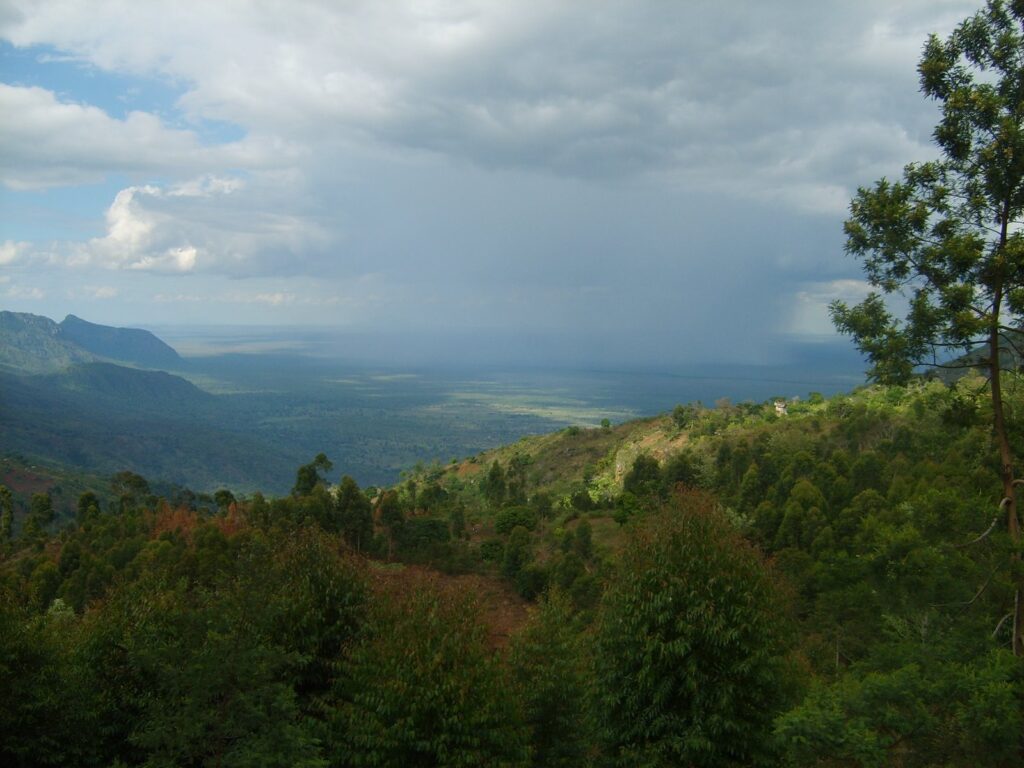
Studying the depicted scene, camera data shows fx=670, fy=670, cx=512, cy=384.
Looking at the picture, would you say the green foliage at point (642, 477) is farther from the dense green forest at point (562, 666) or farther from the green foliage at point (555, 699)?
the green foliage at point (555, 699)

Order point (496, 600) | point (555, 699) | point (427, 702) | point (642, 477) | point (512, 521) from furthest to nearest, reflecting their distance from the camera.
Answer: point (642, 477), point (512, 521), point (496, 600), point (555, 699), point (427, 702)

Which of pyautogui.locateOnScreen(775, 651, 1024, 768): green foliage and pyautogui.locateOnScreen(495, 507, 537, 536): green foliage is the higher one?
pyautogui.locateOnScreen(775, 651, 1024, 768): green foliage

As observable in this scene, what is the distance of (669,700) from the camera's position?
12625 mm

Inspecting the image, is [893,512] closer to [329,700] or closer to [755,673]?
[755,673]

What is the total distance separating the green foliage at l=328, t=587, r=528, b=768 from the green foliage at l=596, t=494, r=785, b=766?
220cm

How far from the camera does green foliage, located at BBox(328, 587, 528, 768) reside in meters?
11.1

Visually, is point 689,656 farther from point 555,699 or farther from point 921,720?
point 921,720

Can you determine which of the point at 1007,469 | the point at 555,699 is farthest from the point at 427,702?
the point at 1007,469

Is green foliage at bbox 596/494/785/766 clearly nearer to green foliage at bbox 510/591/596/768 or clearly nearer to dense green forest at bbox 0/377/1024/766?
dense green forest at bbox 0/377/1024/766

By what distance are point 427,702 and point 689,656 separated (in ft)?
15.8

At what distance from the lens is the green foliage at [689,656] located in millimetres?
11945

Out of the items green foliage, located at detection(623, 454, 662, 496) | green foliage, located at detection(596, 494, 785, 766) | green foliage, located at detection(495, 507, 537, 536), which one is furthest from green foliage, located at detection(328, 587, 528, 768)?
green foliage, located at detection(623, 454, 662, 496)

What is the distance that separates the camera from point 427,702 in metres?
11.2

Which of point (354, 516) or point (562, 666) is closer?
point (562, 666)
